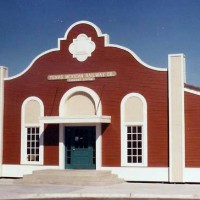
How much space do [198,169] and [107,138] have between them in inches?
175

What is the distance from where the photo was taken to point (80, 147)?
22516 millimetres

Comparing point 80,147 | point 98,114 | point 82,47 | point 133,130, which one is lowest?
point 80,147

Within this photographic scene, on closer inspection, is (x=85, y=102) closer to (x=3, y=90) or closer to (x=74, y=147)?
(x=74, y=147)

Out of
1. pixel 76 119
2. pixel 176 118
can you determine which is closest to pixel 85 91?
pixel 76 119

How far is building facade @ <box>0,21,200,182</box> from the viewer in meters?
20.5

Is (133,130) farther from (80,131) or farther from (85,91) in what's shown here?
(85,91)

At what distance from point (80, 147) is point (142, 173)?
3412 millimetres

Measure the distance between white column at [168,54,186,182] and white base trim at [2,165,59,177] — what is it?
5891 millimetres

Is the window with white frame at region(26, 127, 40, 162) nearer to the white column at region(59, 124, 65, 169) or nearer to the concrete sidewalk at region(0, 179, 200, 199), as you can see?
the white column at region(59, 124, 65, 169)

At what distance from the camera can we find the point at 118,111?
21734mm

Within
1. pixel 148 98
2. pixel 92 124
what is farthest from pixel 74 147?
pixel 148 98

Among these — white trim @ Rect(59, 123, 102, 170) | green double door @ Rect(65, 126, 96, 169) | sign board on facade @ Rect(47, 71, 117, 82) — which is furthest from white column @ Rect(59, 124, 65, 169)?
sign board on facade @ Rect(47, 71, 117, 82)

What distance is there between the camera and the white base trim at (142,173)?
20609mm

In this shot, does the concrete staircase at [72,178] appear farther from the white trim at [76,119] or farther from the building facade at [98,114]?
the white trim at [76,119]
